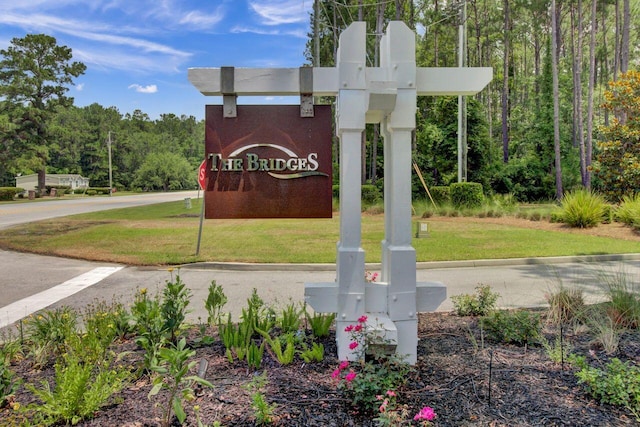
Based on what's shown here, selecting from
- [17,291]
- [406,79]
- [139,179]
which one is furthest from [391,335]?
[139,179]

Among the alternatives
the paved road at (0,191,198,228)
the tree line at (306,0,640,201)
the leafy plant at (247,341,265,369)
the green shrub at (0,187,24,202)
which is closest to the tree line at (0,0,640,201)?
the tree line at (306,0,640,201)

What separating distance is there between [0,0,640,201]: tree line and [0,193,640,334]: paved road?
7.24 meters

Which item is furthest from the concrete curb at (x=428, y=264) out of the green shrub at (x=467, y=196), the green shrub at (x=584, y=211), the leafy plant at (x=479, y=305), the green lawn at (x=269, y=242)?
the green shrub at (x=467, y=196)

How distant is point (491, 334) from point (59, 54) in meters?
52.7

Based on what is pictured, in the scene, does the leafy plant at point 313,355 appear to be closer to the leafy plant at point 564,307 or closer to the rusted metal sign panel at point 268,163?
the rusted metal sign panel at point 268,163

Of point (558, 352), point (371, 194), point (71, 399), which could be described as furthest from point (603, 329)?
point (371, 194)

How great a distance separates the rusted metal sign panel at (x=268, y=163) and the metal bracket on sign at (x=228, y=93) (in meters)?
0.05

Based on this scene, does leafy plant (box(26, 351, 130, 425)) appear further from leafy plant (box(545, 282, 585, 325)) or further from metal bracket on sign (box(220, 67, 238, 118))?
leafy plant (box(545, 282, 585, 325))

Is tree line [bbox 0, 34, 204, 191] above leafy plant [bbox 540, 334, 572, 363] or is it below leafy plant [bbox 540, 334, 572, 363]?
above

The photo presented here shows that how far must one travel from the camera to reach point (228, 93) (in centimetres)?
363

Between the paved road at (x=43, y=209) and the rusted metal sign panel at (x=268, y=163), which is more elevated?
the rusted metal sign panel at (x=268, y=163)

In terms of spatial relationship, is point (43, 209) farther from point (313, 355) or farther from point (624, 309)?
point (624, 309)

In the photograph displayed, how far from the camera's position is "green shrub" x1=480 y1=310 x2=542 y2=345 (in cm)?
365

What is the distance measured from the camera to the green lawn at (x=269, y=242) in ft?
33.7
